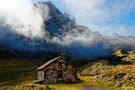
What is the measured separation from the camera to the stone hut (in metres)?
109

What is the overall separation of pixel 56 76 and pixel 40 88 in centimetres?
4001

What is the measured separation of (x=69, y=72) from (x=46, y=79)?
8485 mm

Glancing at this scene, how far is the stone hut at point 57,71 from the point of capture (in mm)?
109188

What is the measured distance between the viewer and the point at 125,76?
112m

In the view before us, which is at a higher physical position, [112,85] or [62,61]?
[62,61]

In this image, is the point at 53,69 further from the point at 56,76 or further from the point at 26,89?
the point at 26,89

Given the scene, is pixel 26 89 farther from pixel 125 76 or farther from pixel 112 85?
pixel 125 76

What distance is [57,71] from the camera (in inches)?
4373

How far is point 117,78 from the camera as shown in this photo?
114750 millimetres

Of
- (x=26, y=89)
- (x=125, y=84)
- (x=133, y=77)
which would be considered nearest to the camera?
(x=26, y=89)

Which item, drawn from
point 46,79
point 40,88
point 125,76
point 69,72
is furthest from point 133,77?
point 40,88

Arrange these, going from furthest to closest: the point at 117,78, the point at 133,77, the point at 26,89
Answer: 1. the point at 117,78
2. the point at 133,77
3. the point at 26,89

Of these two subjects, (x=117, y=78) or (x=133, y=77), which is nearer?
(x=133, y=77)

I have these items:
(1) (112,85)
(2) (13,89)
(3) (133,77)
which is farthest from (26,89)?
(3) (133,77)
